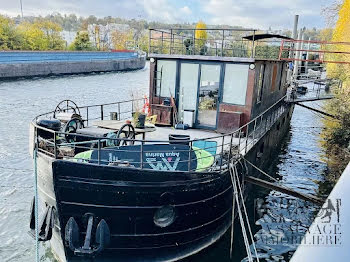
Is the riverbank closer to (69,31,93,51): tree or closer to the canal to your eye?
(69,31,93,51): tree

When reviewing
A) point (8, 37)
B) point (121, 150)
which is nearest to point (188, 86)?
point (121, 150)

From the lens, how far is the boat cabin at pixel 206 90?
10.3 meters

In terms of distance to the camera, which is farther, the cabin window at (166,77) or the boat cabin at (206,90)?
the cabin window at (166,77)

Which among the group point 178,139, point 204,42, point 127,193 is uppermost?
point 204,42

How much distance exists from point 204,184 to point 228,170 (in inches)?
35.3

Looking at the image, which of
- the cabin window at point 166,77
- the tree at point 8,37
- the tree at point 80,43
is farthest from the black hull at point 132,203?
the tree at point 80,43

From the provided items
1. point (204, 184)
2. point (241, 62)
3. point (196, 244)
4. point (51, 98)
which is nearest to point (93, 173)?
point (204, 184)

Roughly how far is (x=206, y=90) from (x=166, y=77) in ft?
4.80

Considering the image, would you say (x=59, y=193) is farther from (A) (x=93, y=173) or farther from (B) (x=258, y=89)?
(B) (x=258, y=89)

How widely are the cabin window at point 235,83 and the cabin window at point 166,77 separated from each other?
69.8 inches

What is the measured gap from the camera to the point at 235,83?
34.0ft

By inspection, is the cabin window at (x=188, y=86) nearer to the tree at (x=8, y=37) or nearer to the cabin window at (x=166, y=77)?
the cabin window at (x=166, y=77)

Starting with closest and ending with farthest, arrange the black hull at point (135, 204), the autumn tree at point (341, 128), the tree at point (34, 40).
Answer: the black hull at point (135, 204), the autumn tree at point (341, 128), the tree at point (34, 40)

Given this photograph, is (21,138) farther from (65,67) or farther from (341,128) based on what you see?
(65,67)
